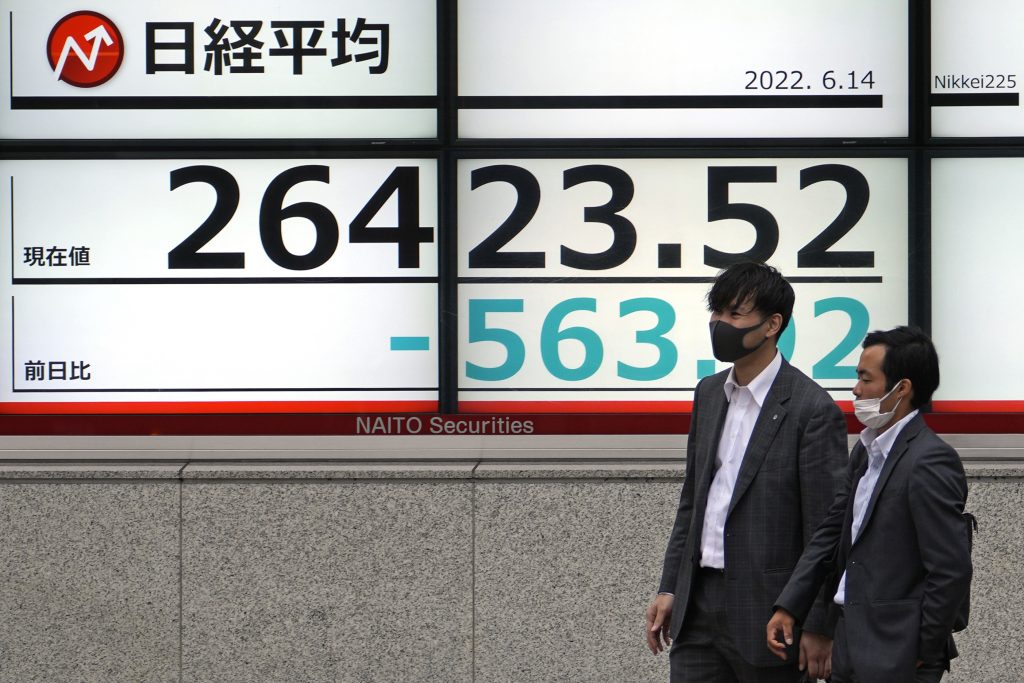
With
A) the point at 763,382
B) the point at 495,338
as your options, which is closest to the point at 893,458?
the point at 763,382

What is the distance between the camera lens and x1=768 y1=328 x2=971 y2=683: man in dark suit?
3066 mm

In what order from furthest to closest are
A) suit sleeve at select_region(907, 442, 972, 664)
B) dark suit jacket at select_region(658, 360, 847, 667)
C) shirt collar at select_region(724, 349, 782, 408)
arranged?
shirt collar at select_region(724, 349, 782, 408) < dark suit jacket at select_region(658, 360, 847, 667) < suit sleeve at select_region(907, 442, 972, 664)

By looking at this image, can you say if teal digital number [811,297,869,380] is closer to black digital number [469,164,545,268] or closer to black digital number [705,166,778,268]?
black digital number [705,166,778,268]

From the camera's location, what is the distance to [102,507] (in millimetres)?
5582

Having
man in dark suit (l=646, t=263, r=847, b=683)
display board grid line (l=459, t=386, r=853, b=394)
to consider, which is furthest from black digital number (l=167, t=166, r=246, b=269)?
man in dark suit (l=646, t=263, r=847, b=683)

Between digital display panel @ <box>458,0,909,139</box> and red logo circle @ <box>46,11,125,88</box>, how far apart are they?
5.83 feet

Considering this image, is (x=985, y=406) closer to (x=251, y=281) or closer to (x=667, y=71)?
(x=667, y=71)

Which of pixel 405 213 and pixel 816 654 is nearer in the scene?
pixel 816 654

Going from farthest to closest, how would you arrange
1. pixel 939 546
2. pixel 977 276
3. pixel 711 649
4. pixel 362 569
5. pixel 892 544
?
pixel 977 276 < pixel 362 569 < pixel 711 649 < pixel 892 544 < pixel 939 546

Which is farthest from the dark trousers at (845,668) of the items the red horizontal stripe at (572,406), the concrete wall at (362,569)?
the red horizontal stripe at (572,406)

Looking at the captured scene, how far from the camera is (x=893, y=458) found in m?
3.23

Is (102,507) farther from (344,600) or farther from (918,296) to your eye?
(918,296)

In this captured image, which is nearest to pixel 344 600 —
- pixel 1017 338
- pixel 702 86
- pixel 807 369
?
pixel 807 369

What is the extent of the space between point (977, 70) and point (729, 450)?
10.5 ft
